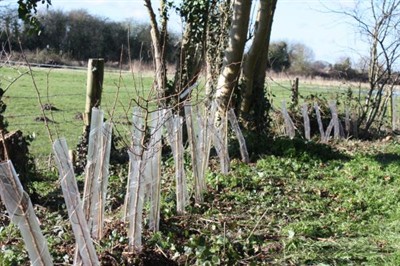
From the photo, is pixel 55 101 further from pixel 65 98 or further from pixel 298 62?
pixel 298 62

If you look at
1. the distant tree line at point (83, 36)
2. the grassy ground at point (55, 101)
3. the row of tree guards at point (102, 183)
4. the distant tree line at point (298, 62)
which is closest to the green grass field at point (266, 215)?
the row of tree guards at point (102, 183)

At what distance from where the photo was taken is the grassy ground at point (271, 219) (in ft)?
17.1

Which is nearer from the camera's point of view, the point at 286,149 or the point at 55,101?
the point at 286,149

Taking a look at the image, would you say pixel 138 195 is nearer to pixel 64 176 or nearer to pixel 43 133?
pixel 64 176

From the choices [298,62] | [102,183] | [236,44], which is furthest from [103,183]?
[298,62]

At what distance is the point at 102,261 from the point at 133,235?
0.44 m

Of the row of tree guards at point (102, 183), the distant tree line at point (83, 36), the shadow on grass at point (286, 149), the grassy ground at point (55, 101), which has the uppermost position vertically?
the distant tree line at point (83, 36)

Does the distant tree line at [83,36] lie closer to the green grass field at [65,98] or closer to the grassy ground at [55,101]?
the grassy ground at [55,101]

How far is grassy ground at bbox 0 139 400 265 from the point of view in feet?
17.1

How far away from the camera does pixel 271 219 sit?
265 inches

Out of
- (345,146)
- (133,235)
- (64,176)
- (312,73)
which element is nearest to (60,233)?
(133,235)

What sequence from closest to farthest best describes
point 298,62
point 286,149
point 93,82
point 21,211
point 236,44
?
point 21,211 < point 93,82 < point 286,149 < point 236,44 < point 298,62

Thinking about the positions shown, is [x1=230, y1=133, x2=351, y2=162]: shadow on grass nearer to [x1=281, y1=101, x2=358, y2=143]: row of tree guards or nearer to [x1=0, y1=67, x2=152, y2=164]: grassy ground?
[x1=281, y1=101, x2=358, y2=143]: row of tree guards

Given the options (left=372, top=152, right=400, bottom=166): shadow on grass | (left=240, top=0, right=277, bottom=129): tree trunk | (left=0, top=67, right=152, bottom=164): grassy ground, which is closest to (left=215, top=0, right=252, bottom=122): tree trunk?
(left=240, top=0, right=277, bottom=129): tree trunk
